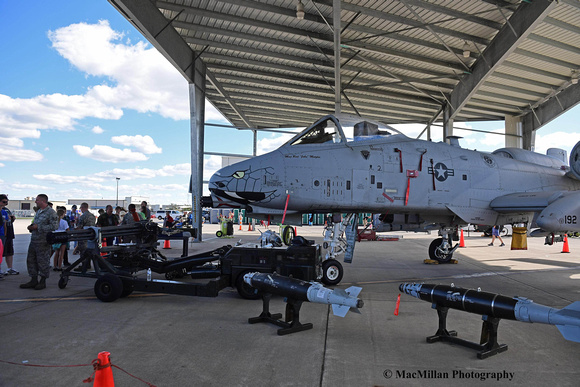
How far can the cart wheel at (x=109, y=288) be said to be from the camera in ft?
20.8

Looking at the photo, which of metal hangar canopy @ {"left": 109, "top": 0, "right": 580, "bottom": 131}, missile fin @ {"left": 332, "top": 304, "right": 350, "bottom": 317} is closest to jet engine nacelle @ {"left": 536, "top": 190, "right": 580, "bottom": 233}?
missile fin @ {"left": 332, "top": 304, "right": 350, "bottom": 317}

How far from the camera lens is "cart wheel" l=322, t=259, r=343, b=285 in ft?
25.0

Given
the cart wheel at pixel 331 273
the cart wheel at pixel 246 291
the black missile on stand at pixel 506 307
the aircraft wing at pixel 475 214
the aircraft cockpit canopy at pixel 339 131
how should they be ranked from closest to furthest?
the black missile on stand at pixel 506 307, the cart wheel at pixel 246 291, the cart wheel at pixel 331 273, the aircraft cockpit canopy at pixel 339 131, the aircraft wing at pixel 475 214

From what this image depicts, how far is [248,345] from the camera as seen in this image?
4340 mm

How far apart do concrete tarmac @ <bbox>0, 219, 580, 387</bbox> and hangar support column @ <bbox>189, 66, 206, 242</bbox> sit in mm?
10974

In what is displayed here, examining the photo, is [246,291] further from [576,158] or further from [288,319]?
[576,158]

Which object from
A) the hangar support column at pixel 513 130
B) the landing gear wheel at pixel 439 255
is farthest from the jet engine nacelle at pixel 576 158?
the hangar support column at pixel 513 130

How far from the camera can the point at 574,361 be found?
3973 mm

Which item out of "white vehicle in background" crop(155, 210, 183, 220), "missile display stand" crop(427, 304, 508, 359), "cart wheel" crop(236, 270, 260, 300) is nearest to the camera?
"missile display stand" crop(427, 304, 508, 359)

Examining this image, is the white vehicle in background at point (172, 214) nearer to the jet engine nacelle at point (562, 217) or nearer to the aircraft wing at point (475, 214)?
the aircraft wing at point (475, 214)

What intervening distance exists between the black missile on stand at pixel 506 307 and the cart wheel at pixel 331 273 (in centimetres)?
271

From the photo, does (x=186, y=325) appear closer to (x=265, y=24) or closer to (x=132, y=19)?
(x=132, y=19)

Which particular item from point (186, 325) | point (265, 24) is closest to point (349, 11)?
point (265, 24)

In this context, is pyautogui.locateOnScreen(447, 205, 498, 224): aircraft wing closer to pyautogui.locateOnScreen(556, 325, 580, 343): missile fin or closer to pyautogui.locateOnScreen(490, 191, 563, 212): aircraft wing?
pyautogui.locateOnScreen(490, 191, 563, 212): aircraft wing
